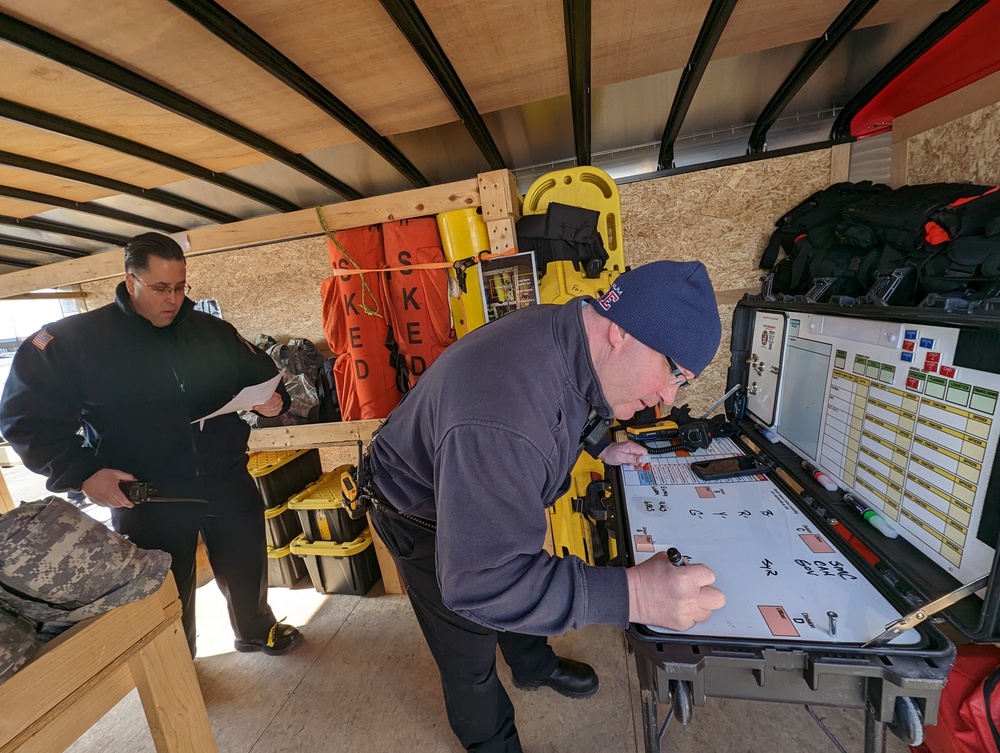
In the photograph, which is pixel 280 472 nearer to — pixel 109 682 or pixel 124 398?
pixel 124 398

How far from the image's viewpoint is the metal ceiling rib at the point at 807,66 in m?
1.72

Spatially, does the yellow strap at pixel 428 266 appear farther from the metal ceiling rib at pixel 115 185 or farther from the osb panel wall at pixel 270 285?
the metal ceiling rib at pixel 115 185

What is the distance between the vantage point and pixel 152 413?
189 cm

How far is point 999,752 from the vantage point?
3.19ft

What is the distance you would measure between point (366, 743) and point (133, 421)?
187cm

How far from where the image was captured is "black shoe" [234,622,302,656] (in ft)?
8.00

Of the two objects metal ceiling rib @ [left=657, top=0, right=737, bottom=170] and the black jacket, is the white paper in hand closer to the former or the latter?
the black jacket

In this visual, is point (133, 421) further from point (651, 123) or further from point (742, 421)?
point (651, 123)

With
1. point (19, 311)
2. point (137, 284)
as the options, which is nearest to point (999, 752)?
point (137, 284)

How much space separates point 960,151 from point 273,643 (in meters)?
4.59

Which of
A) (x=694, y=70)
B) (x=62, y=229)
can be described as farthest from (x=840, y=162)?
(x=62, y=229)

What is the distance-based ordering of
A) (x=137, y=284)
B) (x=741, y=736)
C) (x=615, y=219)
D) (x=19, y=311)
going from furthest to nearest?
(x=19, y=311)
(x=615, y=219)
(x=137, y=284)
(x=741, y=736)

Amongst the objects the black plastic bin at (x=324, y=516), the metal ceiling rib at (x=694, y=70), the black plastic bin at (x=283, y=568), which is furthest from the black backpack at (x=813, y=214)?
the black plastic bin at (x=283, y=568)

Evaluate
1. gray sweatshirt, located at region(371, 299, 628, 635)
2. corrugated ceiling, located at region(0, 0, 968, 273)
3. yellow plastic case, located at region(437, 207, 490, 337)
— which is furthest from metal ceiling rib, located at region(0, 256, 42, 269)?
gray sweatshirt, located at region(371, 299, 628, 635)
